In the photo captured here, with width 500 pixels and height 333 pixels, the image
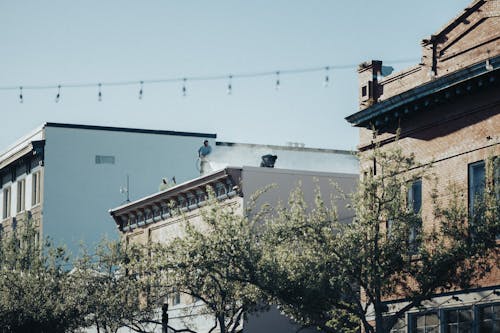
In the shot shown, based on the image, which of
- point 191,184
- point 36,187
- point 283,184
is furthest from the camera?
point 36,187

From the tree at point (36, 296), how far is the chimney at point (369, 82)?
43.5 ft

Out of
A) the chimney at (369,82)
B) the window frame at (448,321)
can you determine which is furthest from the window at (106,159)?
the window frame at (448,321)

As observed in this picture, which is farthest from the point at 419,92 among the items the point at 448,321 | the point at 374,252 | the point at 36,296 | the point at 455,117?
the point at 36,296

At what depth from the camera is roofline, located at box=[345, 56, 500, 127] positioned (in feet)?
91.9

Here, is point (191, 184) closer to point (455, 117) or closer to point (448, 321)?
point (455, 117)

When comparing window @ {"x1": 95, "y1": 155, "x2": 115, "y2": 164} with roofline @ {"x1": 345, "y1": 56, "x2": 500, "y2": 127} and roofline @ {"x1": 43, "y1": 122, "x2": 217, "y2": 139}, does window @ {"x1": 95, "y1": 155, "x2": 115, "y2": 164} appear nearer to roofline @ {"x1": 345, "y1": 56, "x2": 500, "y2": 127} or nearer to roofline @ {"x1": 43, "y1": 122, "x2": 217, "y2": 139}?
roofline @ {"x1": 43, "y1": 122, "x2": 217, "y2": 139}

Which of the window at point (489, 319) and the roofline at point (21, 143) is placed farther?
the roofline at point (21, 143)

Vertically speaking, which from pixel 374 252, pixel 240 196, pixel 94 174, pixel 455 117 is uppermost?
pixel 94 174

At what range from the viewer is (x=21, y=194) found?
66.0 m

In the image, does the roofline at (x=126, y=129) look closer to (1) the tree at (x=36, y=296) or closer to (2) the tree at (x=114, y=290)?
(1) the tree at (x=36, y=296)

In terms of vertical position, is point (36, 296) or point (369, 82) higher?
point (369, 82)

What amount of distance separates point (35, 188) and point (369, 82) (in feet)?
113

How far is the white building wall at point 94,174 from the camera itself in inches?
2442

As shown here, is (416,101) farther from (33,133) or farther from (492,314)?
(33,133)
